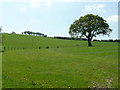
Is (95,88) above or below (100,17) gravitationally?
below

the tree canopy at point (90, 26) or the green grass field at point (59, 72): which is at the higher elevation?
the tree canopy at point (90, 26)

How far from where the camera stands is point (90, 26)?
210 feet

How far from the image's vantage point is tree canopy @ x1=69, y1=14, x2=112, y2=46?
64.2m

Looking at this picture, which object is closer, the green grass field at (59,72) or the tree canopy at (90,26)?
the green grass field at (59,72)

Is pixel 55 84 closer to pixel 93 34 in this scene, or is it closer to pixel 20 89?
pixel 20 89

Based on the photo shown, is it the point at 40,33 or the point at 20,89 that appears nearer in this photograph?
the point at 20,89

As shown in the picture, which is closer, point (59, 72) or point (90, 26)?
point (59, 72)

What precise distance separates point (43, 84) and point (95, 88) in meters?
3.35

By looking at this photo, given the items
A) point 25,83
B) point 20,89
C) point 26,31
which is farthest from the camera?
point 26,31

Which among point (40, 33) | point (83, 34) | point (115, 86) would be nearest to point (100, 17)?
point (83, 34)

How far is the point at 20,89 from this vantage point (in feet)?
29.9

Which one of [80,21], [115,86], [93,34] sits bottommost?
[115,86]

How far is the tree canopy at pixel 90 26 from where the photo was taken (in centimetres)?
6425

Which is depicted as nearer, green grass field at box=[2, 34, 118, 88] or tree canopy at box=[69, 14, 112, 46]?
green grass field at box=[2, 34, 118, 88]
